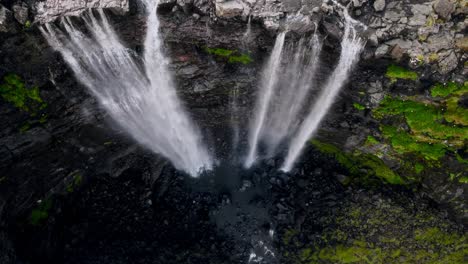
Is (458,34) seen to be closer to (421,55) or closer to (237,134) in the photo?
(421,55)

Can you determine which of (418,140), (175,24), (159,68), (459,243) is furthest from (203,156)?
(459,243)

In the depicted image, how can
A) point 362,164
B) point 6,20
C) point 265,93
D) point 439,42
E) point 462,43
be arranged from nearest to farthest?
point 6,20 < point 462,43 < point 439,42 < point 362,164 < point 265,93

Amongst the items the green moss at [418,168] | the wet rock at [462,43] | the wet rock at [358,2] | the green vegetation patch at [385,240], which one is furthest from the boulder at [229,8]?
the green moss at [418,168]

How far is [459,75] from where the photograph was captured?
46.6 ft

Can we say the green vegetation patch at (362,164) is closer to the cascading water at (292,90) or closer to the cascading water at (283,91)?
the cascading water at (292,90)

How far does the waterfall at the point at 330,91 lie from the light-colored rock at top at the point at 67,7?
9258 millimetres

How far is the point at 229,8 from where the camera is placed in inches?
542

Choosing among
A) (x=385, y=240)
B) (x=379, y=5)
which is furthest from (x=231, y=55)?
(x=385, y=240)

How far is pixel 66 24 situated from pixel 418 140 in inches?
605

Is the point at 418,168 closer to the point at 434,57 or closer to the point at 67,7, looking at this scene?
the point at 434,57

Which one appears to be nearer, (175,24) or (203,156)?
(175,24)

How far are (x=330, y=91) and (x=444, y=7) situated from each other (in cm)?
562

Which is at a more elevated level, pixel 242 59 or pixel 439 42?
pixel 439 42

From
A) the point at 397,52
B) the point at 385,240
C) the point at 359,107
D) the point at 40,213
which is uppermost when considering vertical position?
the point at 397,52
